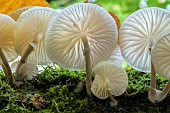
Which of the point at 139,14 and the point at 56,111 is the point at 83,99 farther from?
the point at 139,14

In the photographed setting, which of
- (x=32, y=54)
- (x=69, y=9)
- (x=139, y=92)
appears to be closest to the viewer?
(x=69, y=9)

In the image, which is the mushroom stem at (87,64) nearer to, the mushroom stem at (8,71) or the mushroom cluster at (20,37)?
the mushroom cluster at (20,37)

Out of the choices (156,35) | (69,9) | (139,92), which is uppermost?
(69,9)

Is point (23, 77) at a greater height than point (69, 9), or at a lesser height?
lesser

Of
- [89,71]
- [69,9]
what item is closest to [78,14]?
[69,9]

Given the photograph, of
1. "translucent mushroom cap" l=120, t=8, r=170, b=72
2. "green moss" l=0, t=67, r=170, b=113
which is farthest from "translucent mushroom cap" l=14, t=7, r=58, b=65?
"translucent mushroom cap" l=120, t=8, r=170, b=72

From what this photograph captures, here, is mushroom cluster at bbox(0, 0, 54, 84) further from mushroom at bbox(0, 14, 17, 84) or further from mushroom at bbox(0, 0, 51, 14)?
mushroom at bbox(0, 0, 51, 14)
